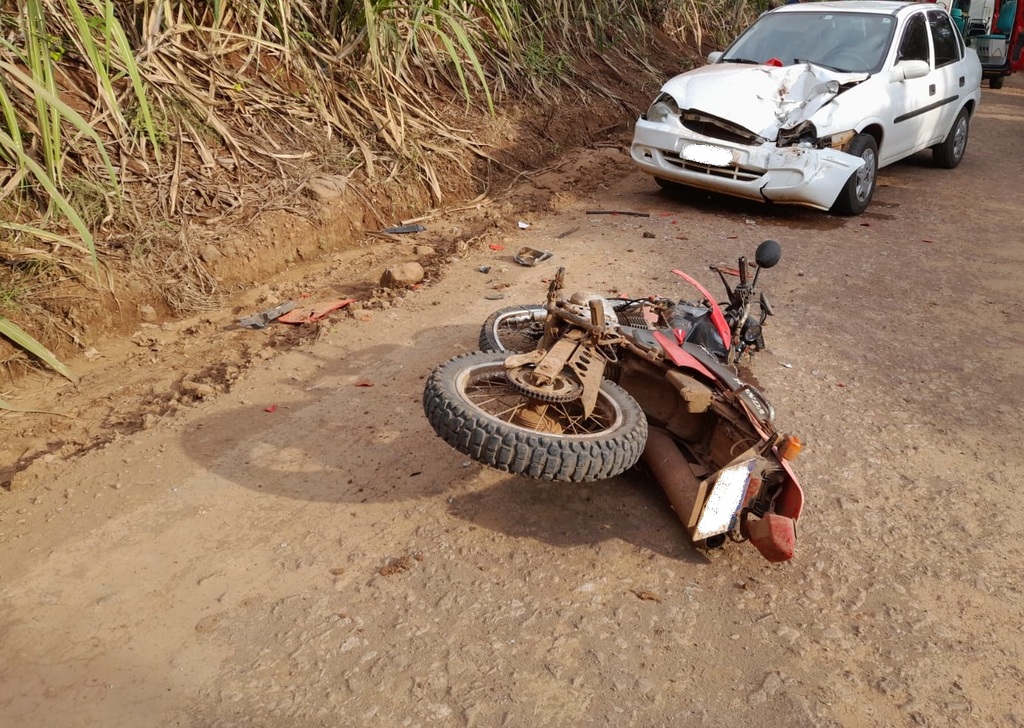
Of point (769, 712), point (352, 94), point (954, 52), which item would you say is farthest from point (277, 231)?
point (954, 52)

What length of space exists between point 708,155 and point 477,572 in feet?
15.7

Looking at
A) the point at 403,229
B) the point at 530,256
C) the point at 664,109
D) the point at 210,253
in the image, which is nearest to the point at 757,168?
the point at 664,109

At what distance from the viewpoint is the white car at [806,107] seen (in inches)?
257

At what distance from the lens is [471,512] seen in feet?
10.5

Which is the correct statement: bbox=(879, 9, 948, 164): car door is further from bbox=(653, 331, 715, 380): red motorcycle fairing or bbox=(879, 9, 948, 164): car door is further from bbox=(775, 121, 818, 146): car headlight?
Result: bbox=(653, 331, 715, 380): red motorcycle fairing

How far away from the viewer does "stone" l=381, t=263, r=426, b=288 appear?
5.39 metres

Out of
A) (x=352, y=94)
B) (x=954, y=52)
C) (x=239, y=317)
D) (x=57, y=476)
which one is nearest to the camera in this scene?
(x=57, y=476)

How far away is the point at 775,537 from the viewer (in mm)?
2801

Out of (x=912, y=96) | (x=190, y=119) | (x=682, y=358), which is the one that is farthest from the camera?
(x=912, y=96)

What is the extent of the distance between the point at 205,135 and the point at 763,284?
4.04 m

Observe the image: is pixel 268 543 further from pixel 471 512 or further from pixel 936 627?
pixel 936 627

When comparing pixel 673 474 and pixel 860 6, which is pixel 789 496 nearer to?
pixel 673 474

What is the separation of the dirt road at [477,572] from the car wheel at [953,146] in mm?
5041

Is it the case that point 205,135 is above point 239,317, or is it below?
above
